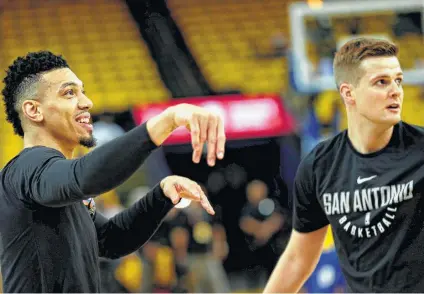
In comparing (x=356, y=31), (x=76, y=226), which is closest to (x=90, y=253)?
(x=76, y=226)

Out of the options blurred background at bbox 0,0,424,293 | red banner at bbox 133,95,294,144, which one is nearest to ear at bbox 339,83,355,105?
blurred background at bbox 0,0,424,293

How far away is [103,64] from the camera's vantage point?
15.3m

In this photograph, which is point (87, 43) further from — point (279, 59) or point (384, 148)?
point (384, 148)

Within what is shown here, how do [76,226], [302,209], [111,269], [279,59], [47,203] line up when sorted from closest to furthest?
[47,203], [76,226], [302,209], [111,269], [279,59]

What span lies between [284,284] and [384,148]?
37.5 inches

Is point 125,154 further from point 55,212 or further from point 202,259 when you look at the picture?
point 202,259

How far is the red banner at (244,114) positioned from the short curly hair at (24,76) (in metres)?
8.97

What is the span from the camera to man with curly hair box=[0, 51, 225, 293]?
285cm

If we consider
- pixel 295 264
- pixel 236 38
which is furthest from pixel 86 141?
pixel 236 38

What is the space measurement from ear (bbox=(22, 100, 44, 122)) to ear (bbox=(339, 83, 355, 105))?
64.4 inches

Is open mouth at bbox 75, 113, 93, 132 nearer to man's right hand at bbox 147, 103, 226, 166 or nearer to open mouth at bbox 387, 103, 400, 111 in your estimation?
man's right hand at bbox 147, 103, 226, 166

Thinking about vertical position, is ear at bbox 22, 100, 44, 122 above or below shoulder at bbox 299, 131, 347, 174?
above

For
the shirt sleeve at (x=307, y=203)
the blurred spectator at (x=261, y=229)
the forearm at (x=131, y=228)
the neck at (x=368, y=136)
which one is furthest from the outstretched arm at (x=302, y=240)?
the blurred spectator at (x=261, y=229)

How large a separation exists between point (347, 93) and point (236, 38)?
11972 mm
